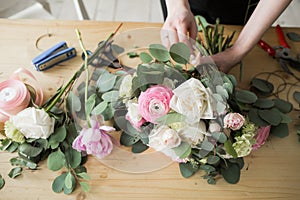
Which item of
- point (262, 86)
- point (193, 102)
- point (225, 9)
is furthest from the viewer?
point (225, 9)

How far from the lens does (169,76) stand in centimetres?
67

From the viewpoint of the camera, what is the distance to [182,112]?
0.61m

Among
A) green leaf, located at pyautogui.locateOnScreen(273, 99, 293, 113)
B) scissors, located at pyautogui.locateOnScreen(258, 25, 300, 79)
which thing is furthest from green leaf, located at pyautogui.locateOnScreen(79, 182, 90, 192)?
scissors, located at pyautogui.locateOnScreen(258, 25, 300, 79)

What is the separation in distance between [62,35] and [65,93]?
0.20m

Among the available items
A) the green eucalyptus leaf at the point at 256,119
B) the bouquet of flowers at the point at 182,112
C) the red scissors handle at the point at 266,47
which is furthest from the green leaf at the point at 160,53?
the red scissors handle at the point at 266,47

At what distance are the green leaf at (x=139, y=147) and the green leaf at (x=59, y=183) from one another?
14 cm

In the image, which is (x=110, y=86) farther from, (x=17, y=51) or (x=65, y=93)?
(x=17, y=51)

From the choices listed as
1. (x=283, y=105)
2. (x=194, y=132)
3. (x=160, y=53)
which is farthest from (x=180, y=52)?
(x=283, y=105)

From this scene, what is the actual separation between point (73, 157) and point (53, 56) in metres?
0.27

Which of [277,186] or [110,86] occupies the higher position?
[110,86]

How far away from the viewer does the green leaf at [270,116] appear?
0.72 metres

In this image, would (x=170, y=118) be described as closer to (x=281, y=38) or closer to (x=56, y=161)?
(x=56, y=161)

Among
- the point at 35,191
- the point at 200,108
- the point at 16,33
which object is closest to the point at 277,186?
the point at 200,108

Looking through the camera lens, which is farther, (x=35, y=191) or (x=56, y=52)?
(x=56, y=52)
